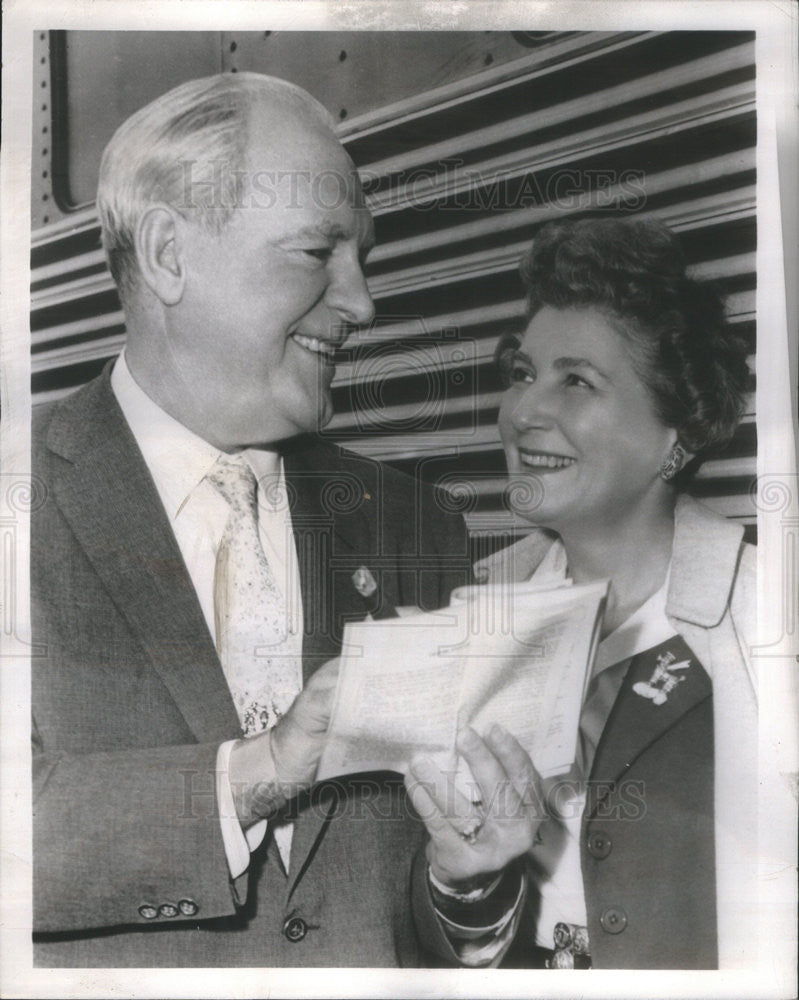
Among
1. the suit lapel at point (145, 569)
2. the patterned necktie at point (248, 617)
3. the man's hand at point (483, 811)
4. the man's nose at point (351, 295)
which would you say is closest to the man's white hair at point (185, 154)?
the man's nose at point (351, 295)

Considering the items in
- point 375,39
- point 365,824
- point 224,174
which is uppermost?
point 375,39

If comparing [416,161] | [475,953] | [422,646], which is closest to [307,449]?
[422,646]

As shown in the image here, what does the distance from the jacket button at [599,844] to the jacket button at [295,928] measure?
0.70 m

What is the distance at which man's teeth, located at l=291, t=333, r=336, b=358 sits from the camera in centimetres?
278

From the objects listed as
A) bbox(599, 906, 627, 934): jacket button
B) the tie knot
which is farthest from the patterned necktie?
bbox(599, 906, 627, 934): jacket button

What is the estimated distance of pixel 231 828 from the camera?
273cm

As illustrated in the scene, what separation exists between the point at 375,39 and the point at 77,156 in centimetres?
80

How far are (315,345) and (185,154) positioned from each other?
55 cm

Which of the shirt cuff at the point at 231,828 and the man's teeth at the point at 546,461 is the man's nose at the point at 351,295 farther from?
the shirt cuff at the point at 231,828

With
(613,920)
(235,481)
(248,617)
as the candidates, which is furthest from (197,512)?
(613,920)

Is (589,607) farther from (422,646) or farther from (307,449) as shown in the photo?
(307,449)

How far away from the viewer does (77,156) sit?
290cm

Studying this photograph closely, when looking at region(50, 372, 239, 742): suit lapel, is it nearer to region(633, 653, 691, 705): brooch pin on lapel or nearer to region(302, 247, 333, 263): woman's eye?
region(302, 247, 333, 263): woman's eye

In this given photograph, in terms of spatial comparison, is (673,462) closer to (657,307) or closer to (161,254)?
(657,307)
